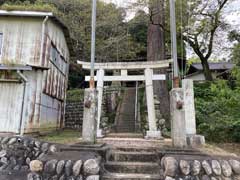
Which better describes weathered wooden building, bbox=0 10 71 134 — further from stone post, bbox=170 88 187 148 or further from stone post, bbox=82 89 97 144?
stone post, bbox=170 88 187 148

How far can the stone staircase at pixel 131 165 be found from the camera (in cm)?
429

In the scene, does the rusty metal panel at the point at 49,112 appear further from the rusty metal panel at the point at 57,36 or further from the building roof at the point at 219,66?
the building roof at the point at 219,66

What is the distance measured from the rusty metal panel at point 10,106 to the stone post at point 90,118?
3638 millimetres

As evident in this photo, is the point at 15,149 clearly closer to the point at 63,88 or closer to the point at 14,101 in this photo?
the point at 14,101

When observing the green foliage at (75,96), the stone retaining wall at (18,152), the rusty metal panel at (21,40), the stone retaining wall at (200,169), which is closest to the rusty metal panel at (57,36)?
the rusty metal panel at (21,40)

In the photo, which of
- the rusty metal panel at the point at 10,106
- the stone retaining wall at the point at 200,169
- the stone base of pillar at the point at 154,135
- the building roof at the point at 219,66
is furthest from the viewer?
the building roof at the point at 219,66

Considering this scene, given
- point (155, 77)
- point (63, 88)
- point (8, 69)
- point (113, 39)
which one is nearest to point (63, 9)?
point (113, 39)

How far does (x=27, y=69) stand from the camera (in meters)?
7.47

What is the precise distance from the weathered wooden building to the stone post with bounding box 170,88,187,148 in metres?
5.38

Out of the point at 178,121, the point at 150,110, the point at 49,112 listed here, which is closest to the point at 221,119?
the point at 150,110

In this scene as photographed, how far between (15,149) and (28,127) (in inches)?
69.7

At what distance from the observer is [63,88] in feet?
41.3

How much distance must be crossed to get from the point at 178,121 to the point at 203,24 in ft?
33.9

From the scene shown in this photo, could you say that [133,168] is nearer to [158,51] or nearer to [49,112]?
[49,112]
